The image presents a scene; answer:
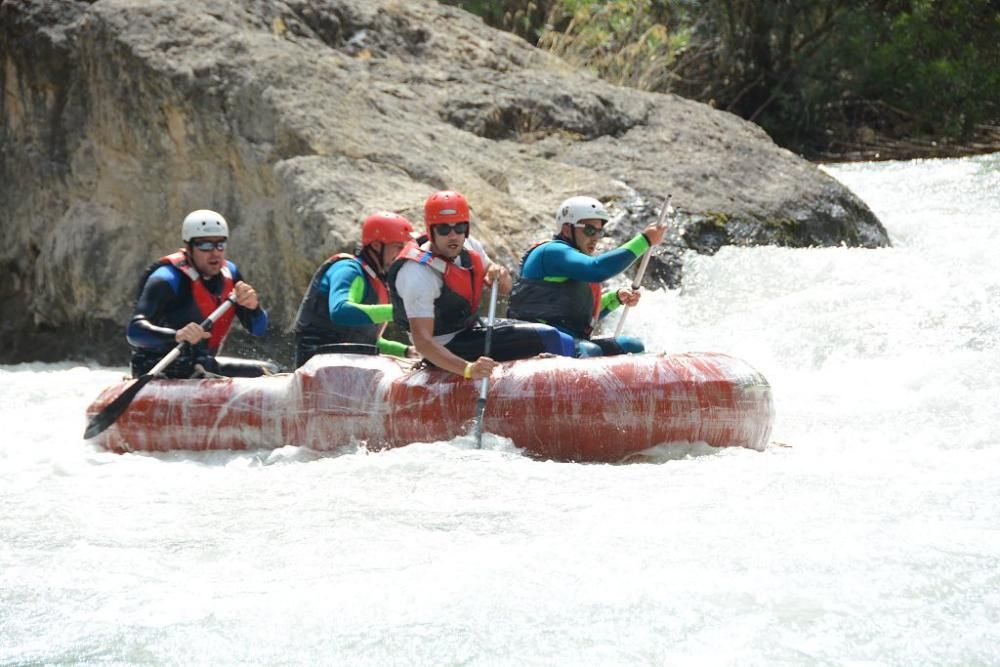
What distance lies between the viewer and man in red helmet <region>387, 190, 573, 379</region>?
612cm

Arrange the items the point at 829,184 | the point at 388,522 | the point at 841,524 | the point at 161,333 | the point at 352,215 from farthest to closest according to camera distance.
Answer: the point at 829,184
the point at 352,215
the point at 161,333
the point at 388,522
the point at 841,524

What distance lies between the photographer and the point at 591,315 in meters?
6.89

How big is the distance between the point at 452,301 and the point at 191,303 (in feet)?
4.71

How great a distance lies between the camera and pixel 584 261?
21.4ft

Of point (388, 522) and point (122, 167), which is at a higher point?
point (122, 167)

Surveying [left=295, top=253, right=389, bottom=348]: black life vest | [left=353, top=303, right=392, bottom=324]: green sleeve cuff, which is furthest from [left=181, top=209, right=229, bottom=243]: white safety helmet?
[left=353, top=303, right=392, bottom=324]: green sleeve cuff

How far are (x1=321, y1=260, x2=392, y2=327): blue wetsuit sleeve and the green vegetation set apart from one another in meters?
8.47

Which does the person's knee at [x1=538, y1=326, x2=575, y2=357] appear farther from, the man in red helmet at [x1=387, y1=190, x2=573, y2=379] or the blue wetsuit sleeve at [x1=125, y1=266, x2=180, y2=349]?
the blue wetsuit sleeve at [x1=125, y1=266, x2=180, y2=349]

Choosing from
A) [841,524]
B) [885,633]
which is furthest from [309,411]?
[885,633]

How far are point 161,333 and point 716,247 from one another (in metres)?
4.77

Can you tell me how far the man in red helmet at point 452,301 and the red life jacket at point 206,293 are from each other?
1128 mm

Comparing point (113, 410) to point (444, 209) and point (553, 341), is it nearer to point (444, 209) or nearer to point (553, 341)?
point (444, 209)

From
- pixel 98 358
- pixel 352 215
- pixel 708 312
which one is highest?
pixel 352 215

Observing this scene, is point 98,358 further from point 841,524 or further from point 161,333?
point 841,524
